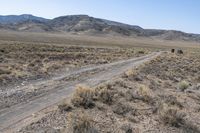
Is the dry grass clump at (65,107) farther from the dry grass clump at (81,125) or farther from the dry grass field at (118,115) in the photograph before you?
the dry grass clump at (81,125)

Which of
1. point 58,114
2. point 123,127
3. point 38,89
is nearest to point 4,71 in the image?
point 38,89

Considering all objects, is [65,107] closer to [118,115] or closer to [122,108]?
[118,115]

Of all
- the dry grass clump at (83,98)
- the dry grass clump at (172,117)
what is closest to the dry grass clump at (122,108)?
the dry grass clump at (83,98)

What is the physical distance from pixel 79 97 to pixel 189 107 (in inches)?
192

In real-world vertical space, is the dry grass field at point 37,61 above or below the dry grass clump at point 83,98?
below

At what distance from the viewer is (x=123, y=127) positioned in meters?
10.8

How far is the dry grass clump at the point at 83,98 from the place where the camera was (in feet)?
43.1

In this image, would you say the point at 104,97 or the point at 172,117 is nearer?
the point at 172,117

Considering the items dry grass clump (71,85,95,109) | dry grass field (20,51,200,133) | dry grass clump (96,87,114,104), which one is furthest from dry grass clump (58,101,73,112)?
dry grass clump (96,87,114,104)

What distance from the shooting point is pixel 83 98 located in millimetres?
13625

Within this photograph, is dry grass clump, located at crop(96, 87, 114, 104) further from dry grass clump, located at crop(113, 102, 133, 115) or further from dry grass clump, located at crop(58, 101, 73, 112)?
dry grass clump, located at crop(58, 101, 73, 112)

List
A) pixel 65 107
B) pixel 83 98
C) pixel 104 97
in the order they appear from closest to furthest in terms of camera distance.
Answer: pixel 65 107 → pixel 83 98 → pixel 104 97

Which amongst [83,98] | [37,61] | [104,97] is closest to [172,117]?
[104,97]

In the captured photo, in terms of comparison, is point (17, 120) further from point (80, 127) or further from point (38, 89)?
point (38, 89)
